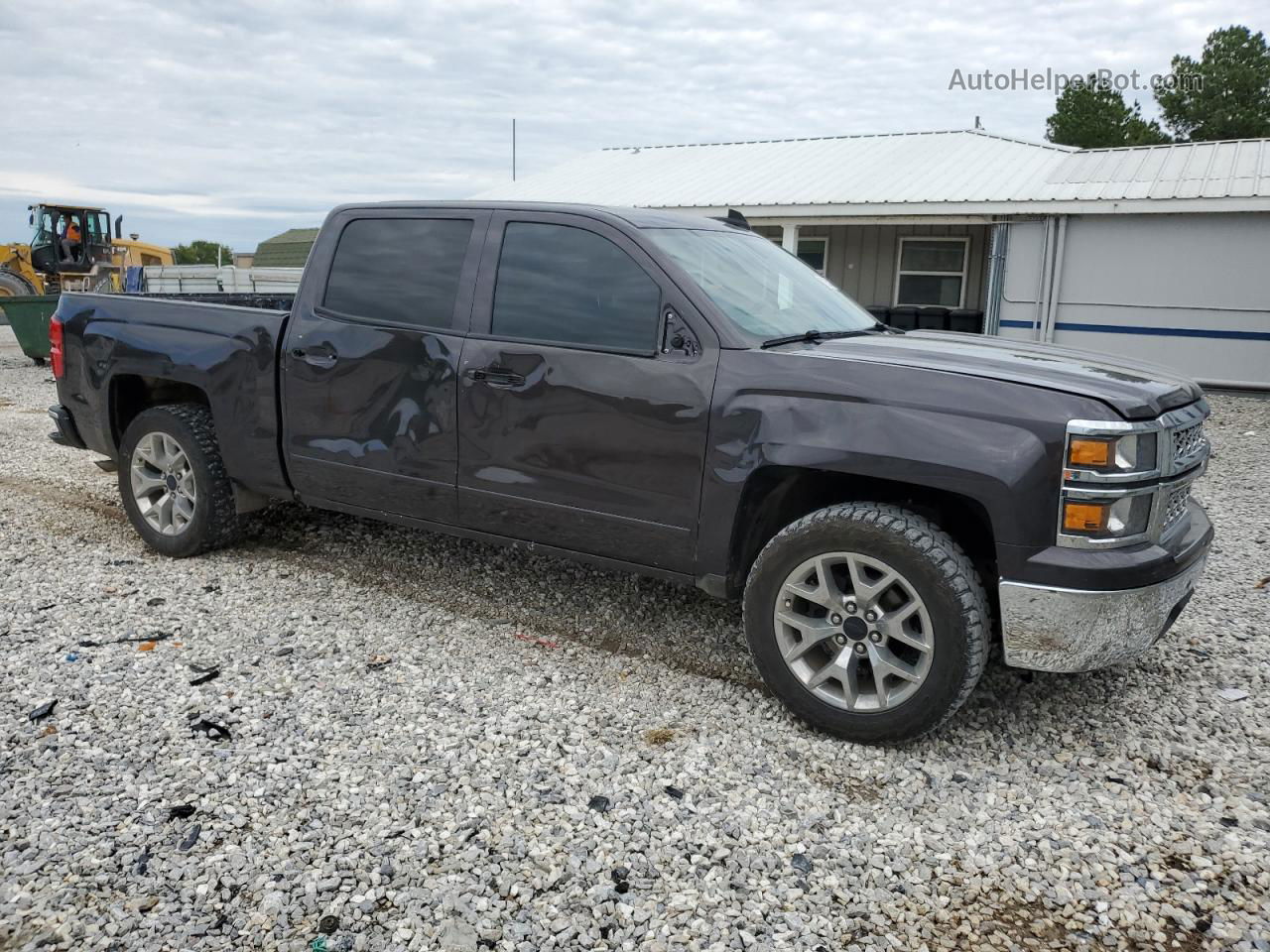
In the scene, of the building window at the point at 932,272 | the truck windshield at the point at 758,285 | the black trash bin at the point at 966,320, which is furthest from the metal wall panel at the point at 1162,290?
the truck windshield at the point at 758,285

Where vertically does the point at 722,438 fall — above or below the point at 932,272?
below

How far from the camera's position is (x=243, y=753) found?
327 cm

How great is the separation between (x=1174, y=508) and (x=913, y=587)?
1.03 m

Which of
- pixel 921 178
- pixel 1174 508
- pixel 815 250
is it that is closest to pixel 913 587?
pixel 1174 508

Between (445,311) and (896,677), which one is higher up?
(445,311)

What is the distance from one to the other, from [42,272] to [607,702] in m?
28.3

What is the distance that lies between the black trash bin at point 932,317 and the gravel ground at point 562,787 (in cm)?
1208

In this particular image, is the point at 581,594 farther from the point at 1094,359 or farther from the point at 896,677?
the point at 1094,359

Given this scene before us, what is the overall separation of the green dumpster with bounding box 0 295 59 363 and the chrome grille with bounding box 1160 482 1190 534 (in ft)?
55.3

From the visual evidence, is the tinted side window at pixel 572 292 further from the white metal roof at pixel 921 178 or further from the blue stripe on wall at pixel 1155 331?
the blue stripe on wall at pixel 1155 331

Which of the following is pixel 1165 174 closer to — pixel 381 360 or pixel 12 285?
pixel 381 360

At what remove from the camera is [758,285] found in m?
4.14

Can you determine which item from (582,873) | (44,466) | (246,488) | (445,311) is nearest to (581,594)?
(445,311)

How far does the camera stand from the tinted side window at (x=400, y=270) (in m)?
4.31
